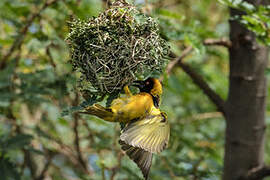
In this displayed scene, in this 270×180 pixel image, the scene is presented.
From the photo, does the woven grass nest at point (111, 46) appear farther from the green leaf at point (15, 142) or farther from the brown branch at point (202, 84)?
the green leaf at point (15, 142)

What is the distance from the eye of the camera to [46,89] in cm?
323

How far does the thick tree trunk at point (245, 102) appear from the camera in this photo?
314 centimetres

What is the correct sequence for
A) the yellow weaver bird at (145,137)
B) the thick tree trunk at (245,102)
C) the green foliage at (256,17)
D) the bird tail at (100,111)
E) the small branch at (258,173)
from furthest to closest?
the thick tree trunk at (245,102), the small branch at (258,173), the green foliage at (256,17), the yellow weaver bird at (145,137), the bird tail at (100,111)

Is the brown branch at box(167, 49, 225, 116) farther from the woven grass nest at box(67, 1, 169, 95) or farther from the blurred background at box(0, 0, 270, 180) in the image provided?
the woven grass nest at box(67, 1, 169, 95)

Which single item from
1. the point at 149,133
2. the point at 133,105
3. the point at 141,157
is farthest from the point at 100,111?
the point at 141,157

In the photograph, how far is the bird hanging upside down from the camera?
208cm

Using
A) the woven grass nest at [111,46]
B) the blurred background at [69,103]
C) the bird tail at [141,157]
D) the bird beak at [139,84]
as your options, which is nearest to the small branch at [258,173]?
the blurred background at [69,103]

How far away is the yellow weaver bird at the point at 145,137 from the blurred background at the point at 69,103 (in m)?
0.31

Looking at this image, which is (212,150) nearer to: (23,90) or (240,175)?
(240,175)

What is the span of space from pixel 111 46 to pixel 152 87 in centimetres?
43

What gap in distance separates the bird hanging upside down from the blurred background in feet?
0.63

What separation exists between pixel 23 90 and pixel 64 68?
463 mm

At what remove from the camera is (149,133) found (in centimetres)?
218

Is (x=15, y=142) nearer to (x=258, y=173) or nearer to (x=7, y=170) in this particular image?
(x=7, y=170)
